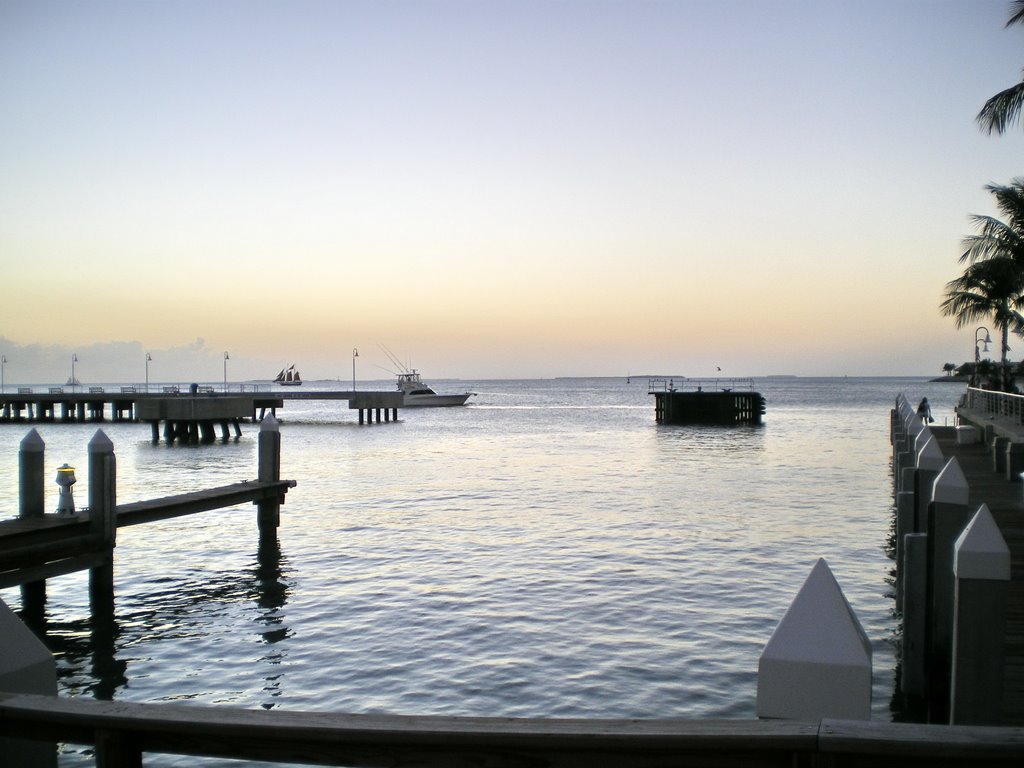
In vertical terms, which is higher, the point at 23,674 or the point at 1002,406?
the point at 1002,406

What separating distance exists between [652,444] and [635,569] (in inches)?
1357

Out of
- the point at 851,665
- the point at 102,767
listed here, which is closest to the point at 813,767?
the point at 851,665

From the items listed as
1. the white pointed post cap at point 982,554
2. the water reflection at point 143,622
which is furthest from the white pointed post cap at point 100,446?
the white pointed post cap at point 982,554

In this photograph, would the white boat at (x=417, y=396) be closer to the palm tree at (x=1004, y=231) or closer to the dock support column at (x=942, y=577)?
the palm tree at (x=1004, y=231)

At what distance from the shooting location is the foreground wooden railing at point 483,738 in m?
2.65

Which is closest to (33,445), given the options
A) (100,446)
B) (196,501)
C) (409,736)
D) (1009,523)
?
(100,446)

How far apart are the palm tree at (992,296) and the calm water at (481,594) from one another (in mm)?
14584

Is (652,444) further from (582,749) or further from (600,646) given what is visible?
(582,749)

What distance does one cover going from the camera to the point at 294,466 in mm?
39469

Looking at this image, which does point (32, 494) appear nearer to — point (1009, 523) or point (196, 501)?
point (196, 501)

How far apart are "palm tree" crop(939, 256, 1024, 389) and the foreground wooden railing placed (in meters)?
39.7

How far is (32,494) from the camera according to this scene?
13.6 m

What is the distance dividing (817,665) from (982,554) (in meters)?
2.23

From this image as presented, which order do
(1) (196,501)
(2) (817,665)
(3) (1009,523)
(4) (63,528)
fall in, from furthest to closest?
(1) (196,501) → (4) (63,528) → (3) (1009,523) → (2) (817,665)
